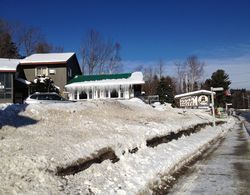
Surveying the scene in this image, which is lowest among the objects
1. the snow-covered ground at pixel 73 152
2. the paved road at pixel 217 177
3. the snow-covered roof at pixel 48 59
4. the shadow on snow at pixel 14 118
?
the paved road at pixel 217 177

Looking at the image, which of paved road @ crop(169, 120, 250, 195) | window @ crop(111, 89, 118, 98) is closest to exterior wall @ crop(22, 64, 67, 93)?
window @ crop(111, 89, 118, 98)

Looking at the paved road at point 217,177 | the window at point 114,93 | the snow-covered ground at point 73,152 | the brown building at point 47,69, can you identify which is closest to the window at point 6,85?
the brown building at point 47,69

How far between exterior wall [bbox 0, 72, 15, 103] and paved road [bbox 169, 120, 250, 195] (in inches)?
1100

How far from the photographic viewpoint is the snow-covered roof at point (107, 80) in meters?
42.8

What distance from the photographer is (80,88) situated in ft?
145

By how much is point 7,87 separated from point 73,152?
30.9 metres

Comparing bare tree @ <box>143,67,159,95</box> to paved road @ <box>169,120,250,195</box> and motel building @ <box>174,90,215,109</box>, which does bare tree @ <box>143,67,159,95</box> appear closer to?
motel building @ <box>174,90,215,109</box>

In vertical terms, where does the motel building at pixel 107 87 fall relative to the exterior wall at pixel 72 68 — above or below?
below

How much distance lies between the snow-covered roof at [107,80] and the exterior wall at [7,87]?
7969 mm

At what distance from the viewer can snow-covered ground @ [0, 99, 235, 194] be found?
6793 millimetres

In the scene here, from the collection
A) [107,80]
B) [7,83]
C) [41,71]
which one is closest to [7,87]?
[7,83]

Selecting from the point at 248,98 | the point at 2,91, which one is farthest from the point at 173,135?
the point at 248,98

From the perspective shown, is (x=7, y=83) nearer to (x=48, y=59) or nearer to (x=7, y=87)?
(x=7, y=87)

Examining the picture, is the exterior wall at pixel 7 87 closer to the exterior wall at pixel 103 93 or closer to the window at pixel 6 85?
the window at pixel 6 85
